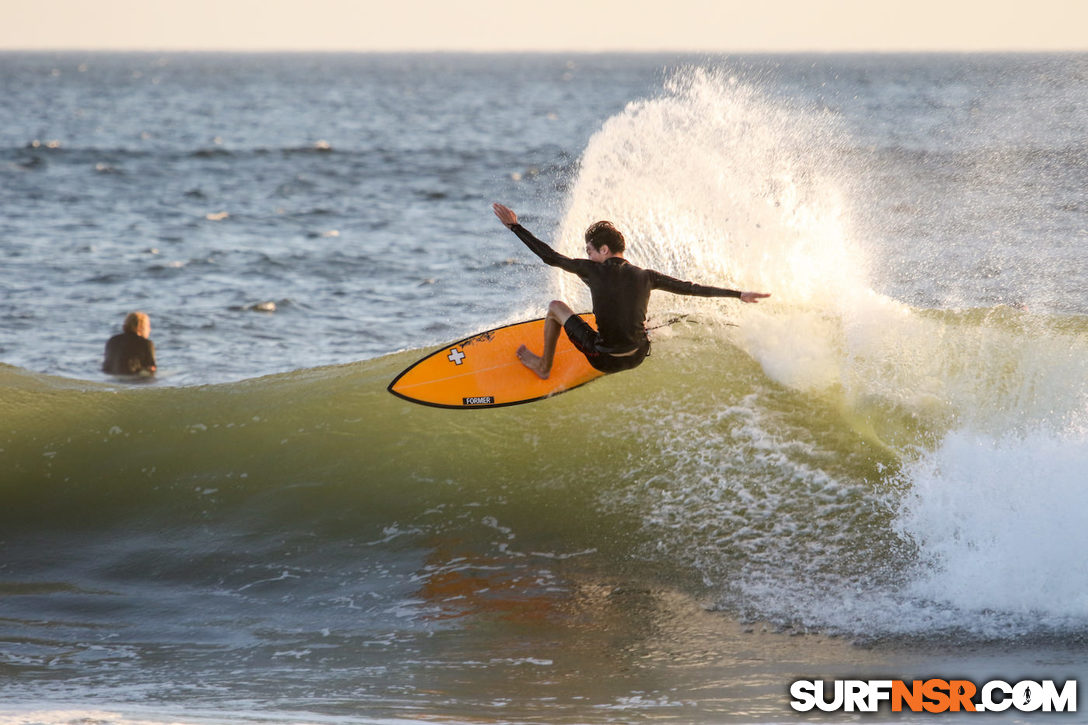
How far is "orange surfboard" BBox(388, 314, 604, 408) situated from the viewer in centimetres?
793

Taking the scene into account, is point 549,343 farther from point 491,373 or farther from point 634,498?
point 634,498

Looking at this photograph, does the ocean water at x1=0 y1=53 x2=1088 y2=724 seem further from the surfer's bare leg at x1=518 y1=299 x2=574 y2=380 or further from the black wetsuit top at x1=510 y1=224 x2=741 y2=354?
the black wetsuit top at x1=510 y1=224 x2=741 y2=354

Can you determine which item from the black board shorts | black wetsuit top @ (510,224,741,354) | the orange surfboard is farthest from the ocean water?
black wetsuit top @ (510,224,741,354)

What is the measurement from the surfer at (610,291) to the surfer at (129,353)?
281 inches

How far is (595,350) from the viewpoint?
7320mm

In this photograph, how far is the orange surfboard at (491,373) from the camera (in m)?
7.93

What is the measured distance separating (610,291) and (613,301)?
0.07 m

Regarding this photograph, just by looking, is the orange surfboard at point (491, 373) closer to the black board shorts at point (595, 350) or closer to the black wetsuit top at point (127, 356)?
the black board shorts at point (595, 350)

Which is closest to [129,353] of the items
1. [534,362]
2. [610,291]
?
[534,362]

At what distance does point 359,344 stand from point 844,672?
378 inches
